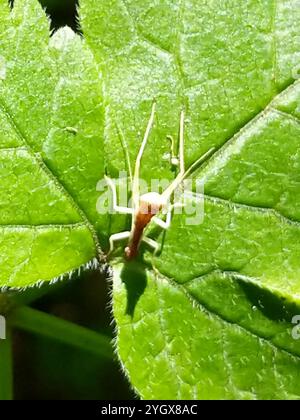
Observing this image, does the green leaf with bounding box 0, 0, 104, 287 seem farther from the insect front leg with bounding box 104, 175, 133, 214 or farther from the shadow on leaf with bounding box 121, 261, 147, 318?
the shadow on leaf with bounding box 121, 261, 147, 318

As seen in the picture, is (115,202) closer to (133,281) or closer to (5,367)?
(133,281)

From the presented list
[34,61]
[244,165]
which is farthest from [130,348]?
[34,61]

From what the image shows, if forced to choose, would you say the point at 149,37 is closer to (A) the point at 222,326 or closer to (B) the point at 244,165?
(B) the point at 244,165

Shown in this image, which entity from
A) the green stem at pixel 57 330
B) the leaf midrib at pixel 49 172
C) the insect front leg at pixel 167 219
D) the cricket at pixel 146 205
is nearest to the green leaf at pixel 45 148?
the leaf midrib at pixel 49 172

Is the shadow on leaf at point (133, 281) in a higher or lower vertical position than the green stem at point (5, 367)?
higher

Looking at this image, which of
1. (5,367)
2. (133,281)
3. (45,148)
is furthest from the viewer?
(5,367)

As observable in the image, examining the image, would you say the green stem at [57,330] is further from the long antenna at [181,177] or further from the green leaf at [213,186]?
the long antenna at [181,177]

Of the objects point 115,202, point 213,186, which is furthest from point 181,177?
point 115,202
